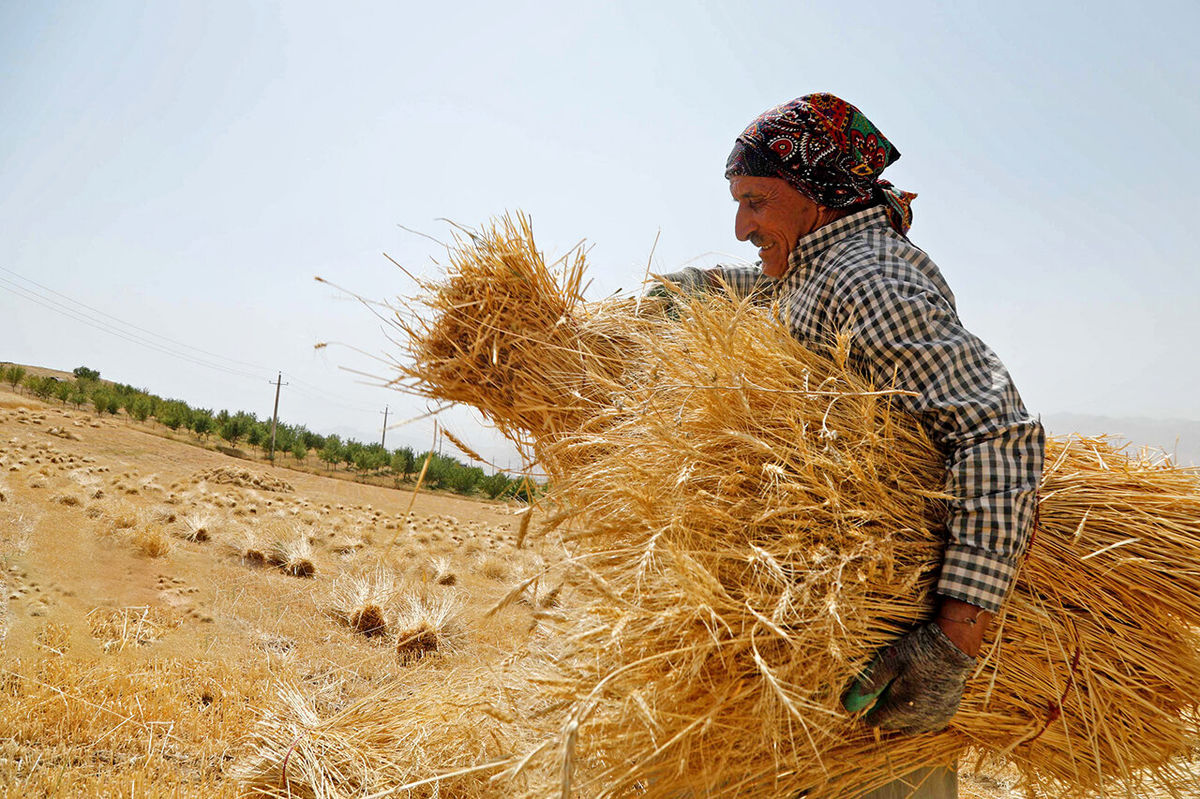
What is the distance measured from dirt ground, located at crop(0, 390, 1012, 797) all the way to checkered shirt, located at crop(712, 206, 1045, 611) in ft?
2.33

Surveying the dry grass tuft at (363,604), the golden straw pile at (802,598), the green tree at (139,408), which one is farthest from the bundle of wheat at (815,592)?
the green tree at (139,408)

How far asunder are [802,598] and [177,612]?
4358 millimetres

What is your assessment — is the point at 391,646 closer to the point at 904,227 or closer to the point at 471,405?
the point at 471,405

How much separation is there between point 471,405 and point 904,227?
49.7 inches

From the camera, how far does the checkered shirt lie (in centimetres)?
99

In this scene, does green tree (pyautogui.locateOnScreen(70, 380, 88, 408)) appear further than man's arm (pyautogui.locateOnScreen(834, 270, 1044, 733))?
Yes

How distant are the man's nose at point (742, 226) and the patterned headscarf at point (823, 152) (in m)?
0.10

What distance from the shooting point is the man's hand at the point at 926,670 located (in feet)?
3.26

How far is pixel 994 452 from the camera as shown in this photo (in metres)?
1.00

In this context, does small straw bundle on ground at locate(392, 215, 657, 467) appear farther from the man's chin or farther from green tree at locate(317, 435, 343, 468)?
green tree at locate(317, 435, 343, 468)

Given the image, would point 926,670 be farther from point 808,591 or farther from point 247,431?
point 247,431

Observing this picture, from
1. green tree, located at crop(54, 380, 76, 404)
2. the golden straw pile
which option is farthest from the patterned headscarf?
green tree, located at crop(54, 380, 76, 404)

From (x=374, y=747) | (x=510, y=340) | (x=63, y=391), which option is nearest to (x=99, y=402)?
(x=63, y=391)

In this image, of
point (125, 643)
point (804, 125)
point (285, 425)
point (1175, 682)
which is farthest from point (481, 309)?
point (285, 425)
